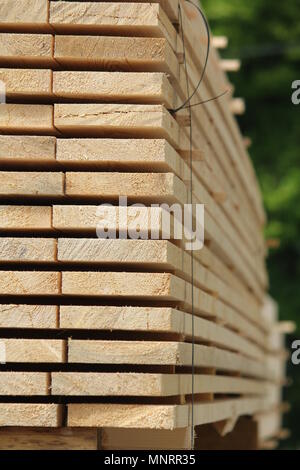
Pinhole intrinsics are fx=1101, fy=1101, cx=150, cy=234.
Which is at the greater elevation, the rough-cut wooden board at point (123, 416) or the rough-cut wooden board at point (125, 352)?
the rough-cut wooden board at point (125, 352)

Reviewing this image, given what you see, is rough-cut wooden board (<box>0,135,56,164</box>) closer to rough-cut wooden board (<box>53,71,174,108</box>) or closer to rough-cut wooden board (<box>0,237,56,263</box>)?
rough-cut wooden board (<box>53,71,174,108</box>)

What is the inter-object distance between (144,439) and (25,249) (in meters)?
1.04

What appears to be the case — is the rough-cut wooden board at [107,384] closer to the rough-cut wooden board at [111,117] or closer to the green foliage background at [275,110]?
the rough-cut wooden board at [111,117]

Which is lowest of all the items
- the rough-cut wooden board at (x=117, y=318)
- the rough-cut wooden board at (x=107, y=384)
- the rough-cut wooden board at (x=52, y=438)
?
the rough-cut wooden board at (x=52, y=438)

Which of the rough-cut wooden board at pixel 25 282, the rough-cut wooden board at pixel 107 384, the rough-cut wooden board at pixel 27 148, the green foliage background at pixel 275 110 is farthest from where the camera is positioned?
the green foliage background at pixel 275 110

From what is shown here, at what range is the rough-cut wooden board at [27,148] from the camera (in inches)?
200

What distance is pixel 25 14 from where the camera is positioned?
5180mm

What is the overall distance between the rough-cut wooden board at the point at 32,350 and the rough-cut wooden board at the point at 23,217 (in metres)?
0.52

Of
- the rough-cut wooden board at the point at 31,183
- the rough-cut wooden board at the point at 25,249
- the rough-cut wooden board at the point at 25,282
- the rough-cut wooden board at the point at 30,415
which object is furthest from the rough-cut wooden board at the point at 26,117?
the rough-cut wooden board at the point at 30,415

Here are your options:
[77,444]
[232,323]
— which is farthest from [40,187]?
[232,323]

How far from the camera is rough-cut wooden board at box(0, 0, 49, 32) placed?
5.16 meters

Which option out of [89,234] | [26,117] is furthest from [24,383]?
[26,117]

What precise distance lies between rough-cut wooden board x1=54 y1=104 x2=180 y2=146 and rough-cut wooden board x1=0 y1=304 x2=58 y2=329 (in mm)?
852

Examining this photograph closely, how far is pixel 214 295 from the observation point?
7125mm
